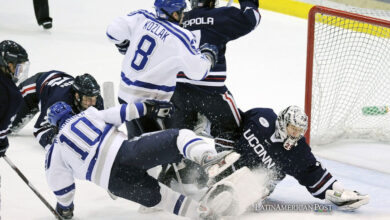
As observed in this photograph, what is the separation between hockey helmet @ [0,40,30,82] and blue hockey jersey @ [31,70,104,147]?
2.60 feet

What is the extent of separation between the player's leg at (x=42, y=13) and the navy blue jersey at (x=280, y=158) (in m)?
3.43

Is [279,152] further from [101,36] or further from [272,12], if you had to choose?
[272,12]

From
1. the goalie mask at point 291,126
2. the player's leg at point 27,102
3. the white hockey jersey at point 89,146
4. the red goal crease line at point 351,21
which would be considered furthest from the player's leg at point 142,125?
the red goal crease line at point 351,21

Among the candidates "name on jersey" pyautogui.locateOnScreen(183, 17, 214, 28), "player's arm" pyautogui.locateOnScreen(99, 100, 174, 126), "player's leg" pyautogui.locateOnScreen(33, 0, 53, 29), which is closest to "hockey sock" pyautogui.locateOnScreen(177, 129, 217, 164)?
"player's arm" pyautogui.locateOnScreen(99, 100, 174, 126)

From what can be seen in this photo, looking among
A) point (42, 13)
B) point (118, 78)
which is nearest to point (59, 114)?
point (118, 78)

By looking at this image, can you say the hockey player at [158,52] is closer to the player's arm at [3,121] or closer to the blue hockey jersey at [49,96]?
the blue hockey jersey at [49,96]

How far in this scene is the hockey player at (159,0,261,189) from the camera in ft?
11.7

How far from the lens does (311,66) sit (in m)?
4.22

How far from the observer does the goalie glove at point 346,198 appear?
3.22 meters

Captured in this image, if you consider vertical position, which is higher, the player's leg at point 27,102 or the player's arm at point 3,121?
the player's arm at point 3,121

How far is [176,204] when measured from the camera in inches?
118

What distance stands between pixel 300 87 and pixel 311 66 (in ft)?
4.56

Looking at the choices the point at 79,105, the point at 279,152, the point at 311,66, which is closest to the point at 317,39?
the point at 311,66

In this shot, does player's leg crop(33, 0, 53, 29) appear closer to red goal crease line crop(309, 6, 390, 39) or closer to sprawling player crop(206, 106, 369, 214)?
red goal crease line crop(309, 6, 390, 39)
